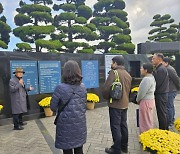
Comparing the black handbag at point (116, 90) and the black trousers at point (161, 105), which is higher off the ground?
the black handbag at point (116, 90)

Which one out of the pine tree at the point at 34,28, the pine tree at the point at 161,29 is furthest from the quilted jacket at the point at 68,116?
the pine tree at the point at 161,29

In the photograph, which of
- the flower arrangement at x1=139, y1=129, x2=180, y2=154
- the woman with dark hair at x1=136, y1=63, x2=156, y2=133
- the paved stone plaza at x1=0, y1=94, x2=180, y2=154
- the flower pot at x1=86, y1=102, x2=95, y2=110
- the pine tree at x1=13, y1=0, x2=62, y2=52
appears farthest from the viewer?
the pine tree at x1=13, y1=0, x2=62, y2=52

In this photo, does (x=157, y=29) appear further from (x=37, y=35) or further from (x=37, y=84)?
(x=37, y=84)

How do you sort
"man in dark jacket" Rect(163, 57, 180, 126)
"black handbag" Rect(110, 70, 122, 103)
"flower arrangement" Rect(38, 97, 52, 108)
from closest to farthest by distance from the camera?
"black handbag" Rect(110, 70, 122, 103)
"man in dark jacket" Rect(163, 57, 180, 126)
"flower arrangement" Rect(38, 97, 52, 108)

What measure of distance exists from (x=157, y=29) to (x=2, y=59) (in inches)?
697

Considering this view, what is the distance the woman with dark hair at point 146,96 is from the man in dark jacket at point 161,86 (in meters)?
0.27

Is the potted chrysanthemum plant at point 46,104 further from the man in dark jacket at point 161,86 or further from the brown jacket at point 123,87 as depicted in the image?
the man in dark jacket at point 161,86

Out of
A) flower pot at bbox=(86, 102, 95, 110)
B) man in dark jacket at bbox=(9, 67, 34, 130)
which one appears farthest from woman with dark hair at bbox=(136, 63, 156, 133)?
flower pot at bbox=(86, 102, 95, 110)

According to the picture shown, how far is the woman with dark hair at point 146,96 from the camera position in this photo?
11.9 feet

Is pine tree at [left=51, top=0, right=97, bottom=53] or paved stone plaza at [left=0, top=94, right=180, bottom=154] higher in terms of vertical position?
pine tree at [left=51, top=0, right=97, bottom=53]

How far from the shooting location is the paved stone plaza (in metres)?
3.93

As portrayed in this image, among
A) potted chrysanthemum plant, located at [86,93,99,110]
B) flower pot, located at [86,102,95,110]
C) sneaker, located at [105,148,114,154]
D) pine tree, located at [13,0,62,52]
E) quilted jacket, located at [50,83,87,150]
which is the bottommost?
sneaker, located at [105,148,114,154]

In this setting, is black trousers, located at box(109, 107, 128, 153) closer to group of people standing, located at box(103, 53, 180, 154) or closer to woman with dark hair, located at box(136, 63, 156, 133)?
group of people standing, located at box(103, 53, 180, 154)

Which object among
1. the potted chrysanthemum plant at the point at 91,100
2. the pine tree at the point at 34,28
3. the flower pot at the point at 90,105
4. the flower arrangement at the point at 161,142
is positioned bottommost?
the flower pot at the point at 90,105
